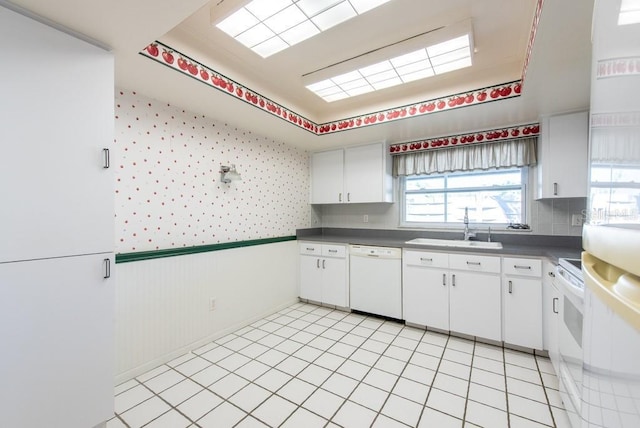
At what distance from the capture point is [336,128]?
3248 mm

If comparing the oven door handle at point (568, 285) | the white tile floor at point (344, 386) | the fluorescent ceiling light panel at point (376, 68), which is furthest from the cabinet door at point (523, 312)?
the fluorescent ceiling light panel at point (376, 68)

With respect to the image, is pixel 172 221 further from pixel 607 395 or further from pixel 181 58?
pixel 607 395

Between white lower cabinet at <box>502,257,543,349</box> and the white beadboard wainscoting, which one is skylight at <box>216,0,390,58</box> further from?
white lower cabinet at <box>502,257,543,349</box>

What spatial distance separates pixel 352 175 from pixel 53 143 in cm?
305

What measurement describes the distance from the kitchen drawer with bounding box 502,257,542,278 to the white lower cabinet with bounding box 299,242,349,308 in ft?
5.52

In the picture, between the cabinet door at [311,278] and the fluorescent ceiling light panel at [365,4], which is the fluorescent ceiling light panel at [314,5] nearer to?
the fluorescent ceiling light panel at [365,4]

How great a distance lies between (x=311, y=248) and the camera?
3754 millimetres

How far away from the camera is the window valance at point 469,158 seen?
2951 mm

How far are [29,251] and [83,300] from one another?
347 mm

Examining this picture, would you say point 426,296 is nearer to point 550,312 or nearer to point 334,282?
point 550,312

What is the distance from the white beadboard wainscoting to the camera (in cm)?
209

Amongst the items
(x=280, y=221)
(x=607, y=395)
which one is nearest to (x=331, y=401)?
(x=607, y=395)

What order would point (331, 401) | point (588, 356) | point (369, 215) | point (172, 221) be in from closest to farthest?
point (588, 356)
point (331, 401)
point (172, 221)
point (369, 215)

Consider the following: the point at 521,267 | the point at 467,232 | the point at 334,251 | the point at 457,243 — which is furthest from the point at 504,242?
the point at 334,251
